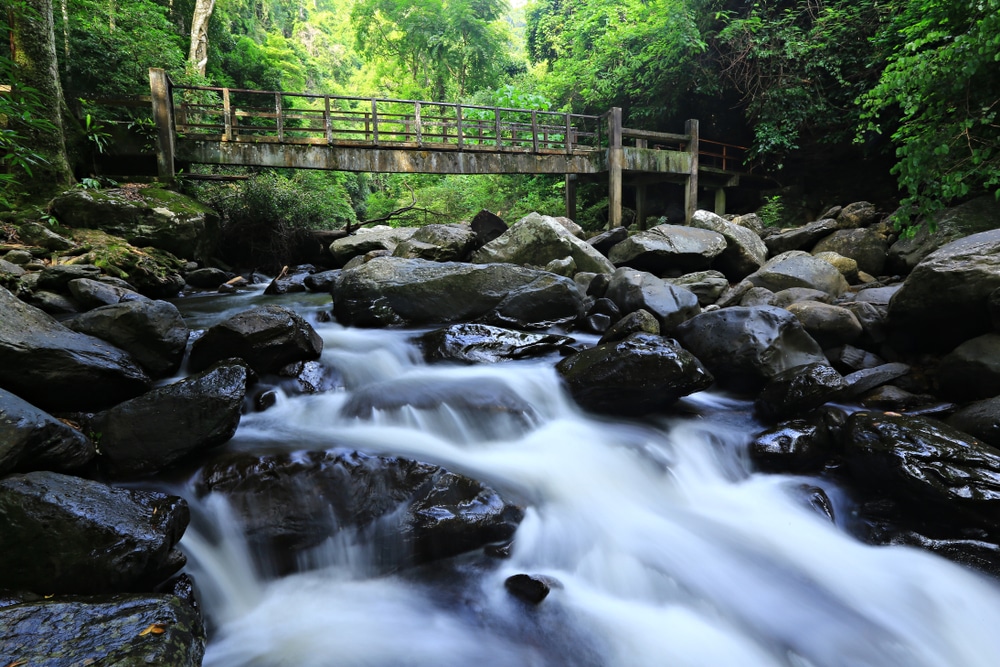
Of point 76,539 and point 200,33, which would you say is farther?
point 200,33

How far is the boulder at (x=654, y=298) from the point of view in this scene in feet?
21.0

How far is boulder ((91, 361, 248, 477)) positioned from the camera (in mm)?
3354

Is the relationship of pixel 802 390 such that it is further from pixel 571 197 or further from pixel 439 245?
pixel 571 197

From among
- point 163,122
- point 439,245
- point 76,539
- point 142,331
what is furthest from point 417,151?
point 76,539

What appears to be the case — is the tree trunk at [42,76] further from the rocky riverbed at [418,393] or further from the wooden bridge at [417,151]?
the wooden bridge at [417,151]

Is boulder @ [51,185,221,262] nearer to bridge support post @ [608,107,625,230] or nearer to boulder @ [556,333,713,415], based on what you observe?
boulder @ [556,333,713,415]

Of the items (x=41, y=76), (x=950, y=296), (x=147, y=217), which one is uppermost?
(x=41, y=76)

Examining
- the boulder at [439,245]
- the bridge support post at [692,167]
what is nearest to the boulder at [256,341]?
the boulder at [439,245]

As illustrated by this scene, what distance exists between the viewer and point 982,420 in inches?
156

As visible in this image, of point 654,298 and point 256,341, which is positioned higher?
point 654,298

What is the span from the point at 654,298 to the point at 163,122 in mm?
10420

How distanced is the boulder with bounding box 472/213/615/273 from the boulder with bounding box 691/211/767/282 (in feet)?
7.16

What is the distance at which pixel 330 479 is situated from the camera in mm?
3445

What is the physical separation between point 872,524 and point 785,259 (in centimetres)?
512
